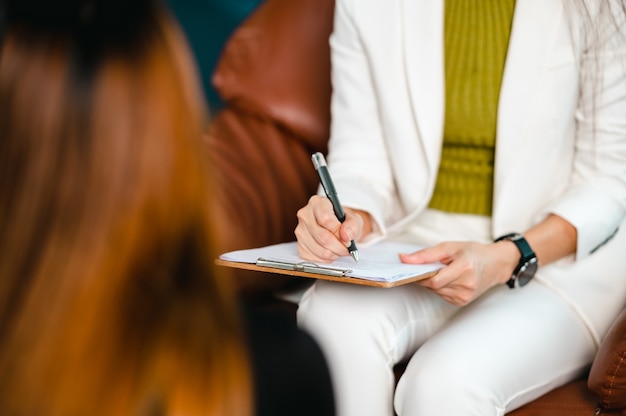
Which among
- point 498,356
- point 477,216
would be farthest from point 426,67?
point 498,356

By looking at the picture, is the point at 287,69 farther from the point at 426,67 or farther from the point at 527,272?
the point at 527,272

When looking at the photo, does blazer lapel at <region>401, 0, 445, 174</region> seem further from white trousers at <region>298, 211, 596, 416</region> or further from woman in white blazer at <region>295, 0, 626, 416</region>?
white trousers at <region>298, 211, 596, 416</region>

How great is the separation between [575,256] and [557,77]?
26 centimetres

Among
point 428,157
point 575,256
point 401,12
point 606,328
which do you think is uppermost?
point 401,12

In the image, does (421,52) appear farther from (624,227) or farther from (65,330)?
(65,330)

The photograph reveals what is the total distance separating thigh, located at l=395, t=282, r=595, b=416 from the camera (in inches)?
42.8

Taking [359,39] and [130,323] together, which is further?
[359,39]

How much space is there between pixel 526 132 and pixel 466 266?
0.26 m

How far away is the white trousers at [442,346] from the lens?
1.09 m

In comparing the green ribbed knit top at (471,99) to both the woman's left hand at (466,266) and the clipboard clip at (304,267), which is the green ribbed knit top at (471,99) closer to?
the woman's left hand at (466,266)

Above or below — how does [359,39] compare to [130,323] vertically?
above

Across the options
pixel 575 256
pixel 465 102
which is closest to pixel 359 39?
pixel 465 102

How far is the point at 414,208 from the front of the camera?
138cm

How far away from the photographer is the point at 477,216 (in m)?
1.35
